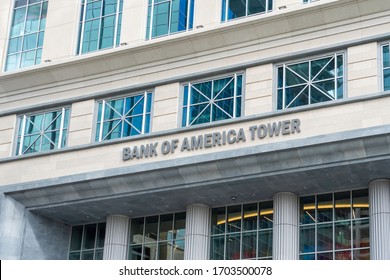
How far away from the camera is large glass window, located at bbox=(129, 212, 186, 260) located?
35781 mm

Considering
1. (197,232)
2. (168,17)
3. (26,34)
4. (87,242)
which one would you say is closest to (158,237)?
(197,232)

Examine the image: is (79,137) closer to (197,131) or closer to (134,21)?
(134,21)

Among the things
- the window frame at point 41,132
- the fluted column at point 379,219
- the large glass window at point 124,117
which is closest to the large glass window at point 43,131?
the window frame at point 41,132

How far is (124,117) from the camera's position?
35.9 m

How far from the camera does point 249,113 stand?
32625 millimetres

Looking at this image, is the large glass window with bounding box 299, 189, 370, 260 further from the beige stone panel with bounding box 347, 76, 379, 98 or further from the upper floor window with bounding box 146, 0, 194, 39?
the upper floor window with bounding box 146, 0, 194, 39

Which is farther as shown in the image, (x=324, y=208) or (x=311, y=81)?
(x=324, y=208)

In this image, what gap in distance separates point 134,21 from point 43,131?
673 cm

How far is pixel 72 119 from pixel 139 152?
4.60 metres

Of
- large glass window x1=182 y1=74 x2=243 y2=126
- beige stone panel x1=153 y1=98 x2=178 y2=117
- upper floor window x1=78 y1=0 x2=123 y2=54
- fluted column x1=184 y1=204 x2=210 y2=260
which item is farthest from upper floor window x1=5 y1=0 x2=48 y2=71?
fluted column x1=184 y1=204 x2=210 y2=260

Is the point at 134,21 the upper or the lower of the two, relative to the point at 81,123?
upper

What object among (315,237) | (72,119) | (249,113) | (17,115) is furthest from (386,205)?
(17,115)

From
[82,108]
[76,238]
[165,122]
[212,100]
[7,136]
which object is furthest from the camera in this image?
[76,238]
